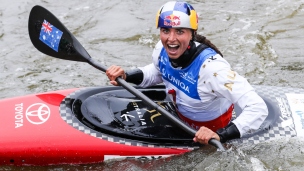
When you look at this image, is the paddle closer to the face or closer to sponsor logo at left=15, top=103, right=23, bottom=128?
sponsor logo at left=15, top=103, right=23, bottom=128

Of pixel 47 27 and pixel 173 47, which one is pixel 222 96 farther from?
pixel 47 27

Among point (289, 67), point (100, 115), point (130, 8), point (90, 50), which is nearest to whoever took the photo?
point (100, 115)

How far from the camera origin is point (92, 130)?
3.91 metres

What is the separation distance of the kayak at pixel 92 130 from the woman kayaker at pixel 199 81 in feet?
0.78

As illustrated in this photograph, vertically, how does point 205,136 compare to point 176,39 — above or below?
below

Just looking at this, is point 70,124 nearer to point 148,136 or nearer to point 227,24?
point 148,136

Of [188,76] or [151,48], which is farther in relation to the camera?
[151,48]

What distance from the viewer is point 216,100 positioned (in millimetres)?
3758

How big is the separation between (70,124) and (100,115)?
27 centimetres

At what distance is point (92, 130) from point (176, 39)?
997 mm

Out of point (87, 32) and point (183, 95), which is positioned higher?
point (183, 95)

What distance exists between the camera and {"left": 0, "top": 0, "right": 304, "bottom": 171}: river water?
12.8 feet

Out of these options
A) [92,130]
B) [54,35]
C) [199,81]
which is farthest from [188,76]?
[54,35]

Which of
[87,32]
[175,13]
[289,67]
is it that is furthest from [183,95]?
[87,32]
